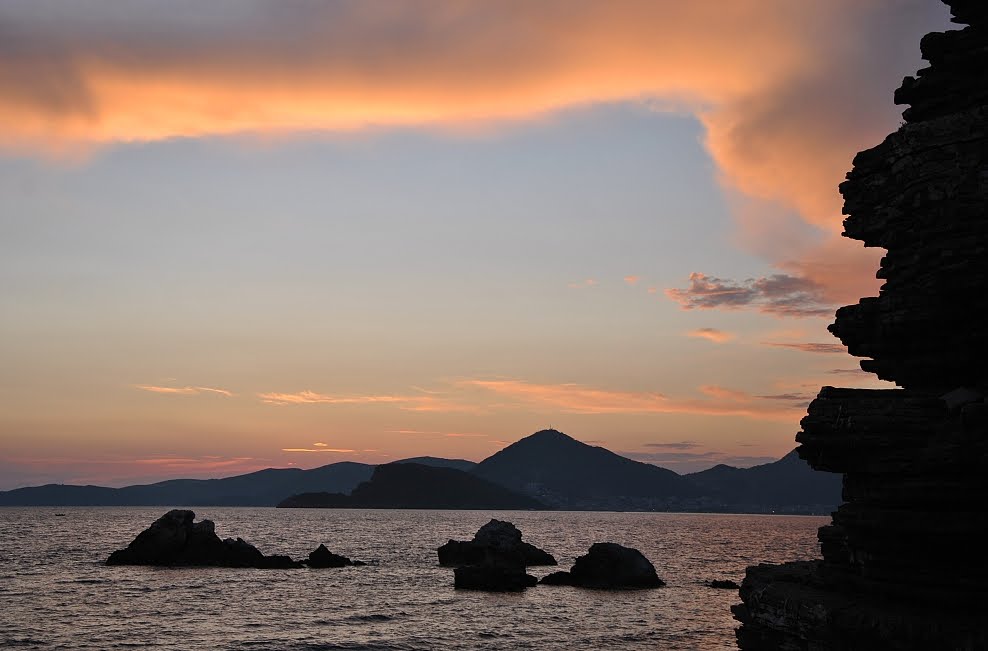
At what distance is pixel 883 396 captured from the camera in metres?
20.8

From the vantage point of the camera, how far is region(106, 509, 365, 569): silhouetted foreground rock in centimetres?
10150

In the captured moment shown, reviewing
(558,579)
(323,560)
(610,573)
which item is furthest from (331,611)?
(323,560)

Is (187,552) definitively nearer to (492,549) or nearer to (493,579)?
(492,549)

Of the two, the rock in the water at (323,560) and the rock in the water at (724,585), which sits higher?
the rock in the water at (323,560)

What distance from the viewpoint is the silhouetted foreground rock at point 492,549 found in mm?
89250

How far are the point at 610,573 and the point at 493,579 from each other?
13.2 metres

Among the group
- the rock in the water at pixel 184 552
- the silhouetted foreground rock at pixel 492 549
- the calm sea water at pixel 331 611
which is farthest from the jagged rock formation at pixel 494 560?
the rock in the water at pixel 184 552

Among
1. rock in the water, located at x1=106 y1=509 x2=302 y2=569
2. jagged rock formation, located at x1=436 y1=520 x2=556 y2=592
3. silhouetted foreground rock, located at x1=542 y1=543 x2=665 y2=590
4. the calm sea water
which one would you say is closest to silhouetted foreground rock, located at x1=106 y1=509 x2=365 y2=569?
rock in the water, located at x1=106 y1=509 x2=302 y2=569

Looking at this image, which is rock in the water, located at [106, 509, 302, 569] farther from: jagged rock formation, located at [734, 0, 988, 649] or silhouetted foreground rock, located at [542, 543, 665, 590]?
jagged rock formation, located at [734, 0, 988, 649]

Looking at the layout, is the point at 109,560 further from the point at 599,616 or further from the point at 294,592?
the point at 599,616

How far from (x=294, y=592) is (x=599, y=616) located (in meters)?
32.0

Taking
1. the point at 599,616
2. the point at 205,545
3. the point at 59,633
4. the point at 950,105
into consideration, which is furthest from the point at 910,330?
the point at 205,545

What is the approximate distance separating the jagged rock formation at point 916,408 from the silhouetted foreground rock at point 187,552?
91516 mm

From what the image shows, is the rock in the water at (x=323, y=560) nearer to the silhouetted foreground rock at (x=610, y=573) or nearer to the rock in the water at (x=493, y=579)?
the rock in the water at (x=493, y=579)
